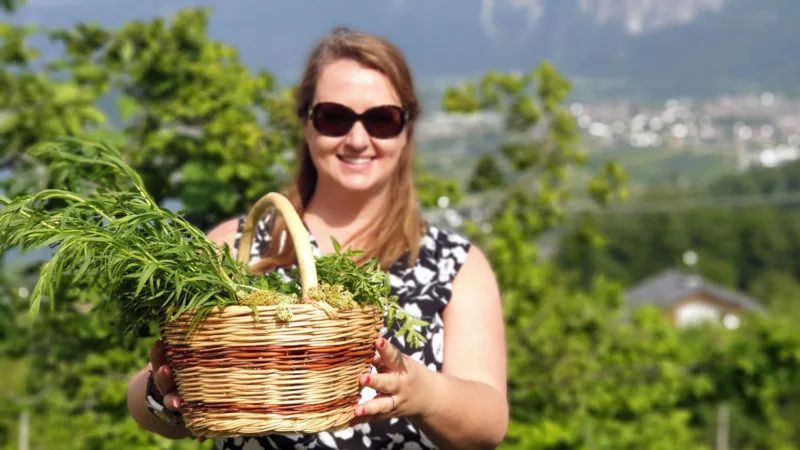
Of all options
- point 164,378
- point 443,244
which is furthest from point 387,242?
point 164,378

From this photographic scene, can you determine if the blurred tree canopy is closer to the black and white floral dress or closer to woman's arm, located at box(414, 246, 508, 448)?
the black and white floral dress

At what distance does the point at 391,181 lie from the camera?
2.28 meters

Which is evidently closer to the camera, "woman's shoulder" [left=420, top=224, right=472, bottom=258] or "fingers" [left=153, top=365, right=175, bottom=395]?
"fingers" [left=153, top=365, right=175, bottom=395]

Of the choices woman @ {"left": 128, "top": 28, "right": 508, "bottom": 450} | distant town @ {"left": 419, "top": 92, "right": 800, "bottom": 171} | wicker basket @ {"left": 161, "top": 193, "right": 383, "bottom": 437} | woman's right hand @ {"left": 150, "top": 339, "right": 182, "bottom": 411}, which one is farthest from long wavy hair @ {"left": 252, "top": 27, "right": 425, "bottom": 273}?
distant town @ {"left": 419, "top": 92, "right": 800, "bottom": 171}

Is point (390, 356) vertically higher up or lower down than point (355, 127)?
lower down

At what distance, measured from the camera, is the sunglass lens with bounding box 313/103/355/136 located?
2.10 metres

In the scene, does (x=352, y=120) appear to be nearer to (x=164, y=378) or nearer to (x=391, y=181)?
(x=391, y=181)

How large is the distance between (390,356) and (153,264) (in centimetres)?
42

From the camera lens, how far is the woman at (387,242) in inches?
77.3

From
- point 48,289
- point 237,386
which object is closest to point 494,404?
point 237,386

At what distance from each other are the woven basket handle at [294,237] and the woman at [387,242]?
0.24 meters

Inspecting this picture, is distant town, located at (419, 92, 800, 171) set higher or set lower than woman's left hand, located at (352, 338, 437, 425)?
higher

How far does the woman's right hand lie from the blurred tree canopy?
5.9 inches

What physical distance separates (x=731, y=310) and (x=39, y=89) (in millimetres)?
70455
